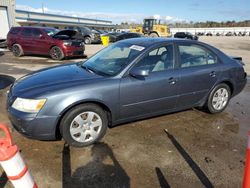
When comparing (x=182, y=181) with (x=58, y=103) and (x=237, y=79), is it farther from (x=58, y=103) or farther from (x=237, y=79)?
(x=237, y=79)

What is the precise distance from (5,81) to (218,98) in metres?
6.33

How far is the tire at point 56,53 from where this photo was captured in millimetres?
11898

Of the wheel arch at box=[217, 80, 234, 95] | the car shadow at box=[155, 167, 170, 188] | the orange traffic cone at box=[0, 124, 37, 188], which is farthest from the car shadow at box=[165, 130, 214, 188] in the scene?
the orange traffic cone at box=[0, 124, 37, 188]

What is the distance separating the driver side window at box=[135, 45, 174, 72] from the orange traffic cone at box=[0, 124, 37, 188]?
8.25ft

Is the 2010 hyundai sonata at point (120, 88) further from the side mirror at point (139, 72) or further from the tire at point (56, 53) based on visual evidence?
the tire at point (56, 53)

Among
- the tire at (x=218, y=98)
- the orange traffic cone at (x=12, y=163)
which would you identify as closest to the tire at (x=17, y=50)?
the tire at (x=218, y=98)

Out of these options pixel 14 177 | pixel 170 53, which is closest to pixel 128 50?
pixel 170 53

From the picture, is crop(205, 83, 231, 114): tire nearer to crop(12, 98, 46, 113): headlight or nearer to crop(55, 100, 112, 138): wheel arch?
crop(55, 100, 112, 138): wheel arch

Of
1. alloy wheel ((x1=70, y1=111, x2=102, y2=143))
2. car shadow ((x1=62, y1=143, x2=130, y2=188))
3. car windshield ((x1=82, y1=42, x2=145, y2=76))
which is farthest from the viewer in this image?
car windshield ((x1=82, y1=42, x2=145, y2=76))

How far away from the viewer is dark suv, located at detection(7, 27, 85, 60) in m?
11.9

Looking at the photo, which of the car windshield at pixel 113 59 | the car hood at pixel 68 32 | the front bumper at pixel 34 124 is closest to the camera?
the front bumper at pixel 34 124

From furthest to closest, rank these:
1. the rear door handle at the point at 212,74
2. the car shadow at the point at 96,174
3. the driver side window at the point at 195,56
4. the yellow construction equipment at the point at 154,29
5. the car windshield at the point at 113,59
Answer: the yellow construction equipment at the point at 154,29, the rear door handle at the point at 212,74, the driver side window at the point at 195,56, the car windshield at the point at 113,59, the car shadow at the point at 96,174

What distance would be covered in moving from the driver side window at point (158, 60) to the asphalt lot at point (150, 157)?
1070 millimetres

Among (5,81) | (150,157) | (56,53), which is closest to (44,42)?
(56,53)
